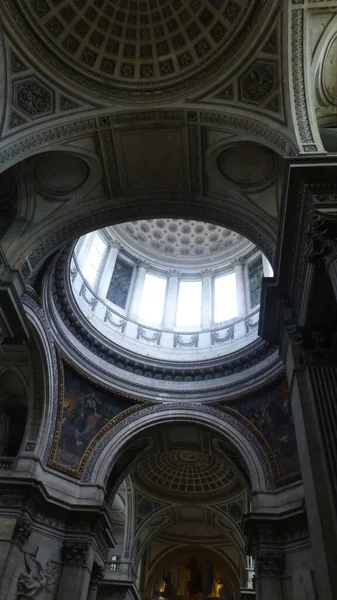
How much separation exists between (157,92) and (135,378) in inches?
456

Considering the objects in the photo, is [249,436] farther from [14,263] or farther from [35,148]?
[35,148]

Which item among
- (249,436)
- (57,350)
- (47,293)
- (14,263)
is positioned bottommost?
(14,263)

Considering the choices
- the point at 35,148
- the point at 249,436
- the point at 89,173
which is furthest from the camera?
the point at 249,436

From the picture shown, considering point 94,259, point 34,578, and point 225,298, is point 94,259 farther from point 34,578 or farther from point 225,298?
point 34,578

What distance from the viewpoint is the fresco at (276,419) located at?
16345 mm

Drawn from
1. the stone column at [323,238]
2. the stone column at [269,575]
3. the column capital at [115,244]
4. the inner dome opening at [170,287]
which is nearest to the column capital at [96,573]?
the stone column at [269,575]

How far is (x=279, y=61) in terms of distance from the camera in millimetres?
9008

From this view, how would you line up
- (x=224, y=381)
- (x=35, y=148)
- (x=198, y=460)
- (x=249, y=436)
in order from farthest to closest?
1. (x=198, y=460)
2. (x=224, y=381)
3. (x=249, y=436)
4. (x=35, y=148)

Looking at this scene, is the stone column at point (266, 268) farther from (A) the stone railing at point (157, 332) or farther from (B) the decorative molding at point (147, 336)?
(B) the decorative molding at point (147, 336)

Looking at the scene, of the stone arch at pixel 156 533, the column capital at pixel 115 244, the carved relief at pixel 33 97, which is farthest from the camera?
the stone arch at pixel 156 533

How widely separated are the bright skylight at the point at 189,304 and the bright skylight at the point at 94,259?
14.0 feet

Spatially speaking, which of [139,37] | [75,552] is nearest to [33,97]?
[139,37]

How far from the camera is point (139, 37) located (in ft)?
32.5

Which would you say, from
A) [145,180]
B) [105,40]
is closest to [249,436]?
[145,180]
